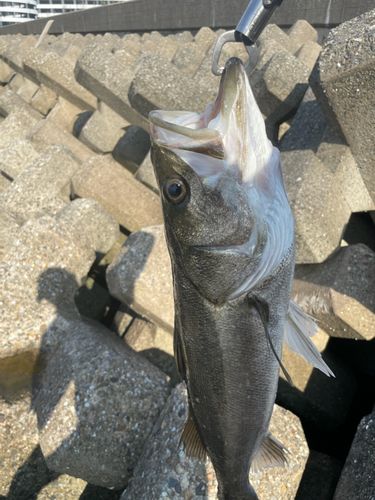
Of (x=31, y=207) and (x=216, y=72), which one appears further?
(x=31, y=207)

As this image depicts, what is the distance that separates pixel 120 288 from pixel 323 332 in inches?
66.6

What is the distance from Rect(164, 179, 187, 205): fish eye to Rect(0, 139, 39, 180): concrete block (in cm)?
470

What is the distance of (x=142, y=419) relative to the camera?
241 cm

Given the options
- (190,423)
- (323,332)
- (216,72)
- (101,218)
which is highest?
(216,72)

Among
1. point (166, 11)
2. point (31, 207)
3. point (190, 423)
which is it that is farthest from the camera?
point (166, 11)

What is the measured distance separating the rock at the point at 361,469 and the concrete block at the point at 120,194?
275cm

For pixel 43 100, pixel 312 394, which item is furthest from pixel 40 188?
pixel 43 100

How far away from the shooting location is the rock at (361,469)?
6.21 feet

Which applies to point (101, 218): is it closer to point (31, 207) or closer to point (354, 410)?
point (31, 207)

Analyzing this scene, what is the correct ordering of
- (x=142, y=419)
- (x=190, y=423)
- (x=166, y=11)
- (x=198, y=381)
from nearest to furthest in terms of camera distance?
(x=198, y=381), (x=190, y=423), (x=142, y=419), (x=166, y=11)

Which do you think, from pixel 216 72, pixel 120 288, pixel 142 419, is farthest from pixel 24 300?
pixel 216 72

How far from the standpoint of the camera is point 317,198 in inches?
105

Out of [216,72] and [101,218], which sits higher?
[216,72]

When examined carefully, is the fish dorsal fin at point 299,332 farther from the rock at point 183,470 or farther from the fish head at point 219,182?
the rock at point 183,470
